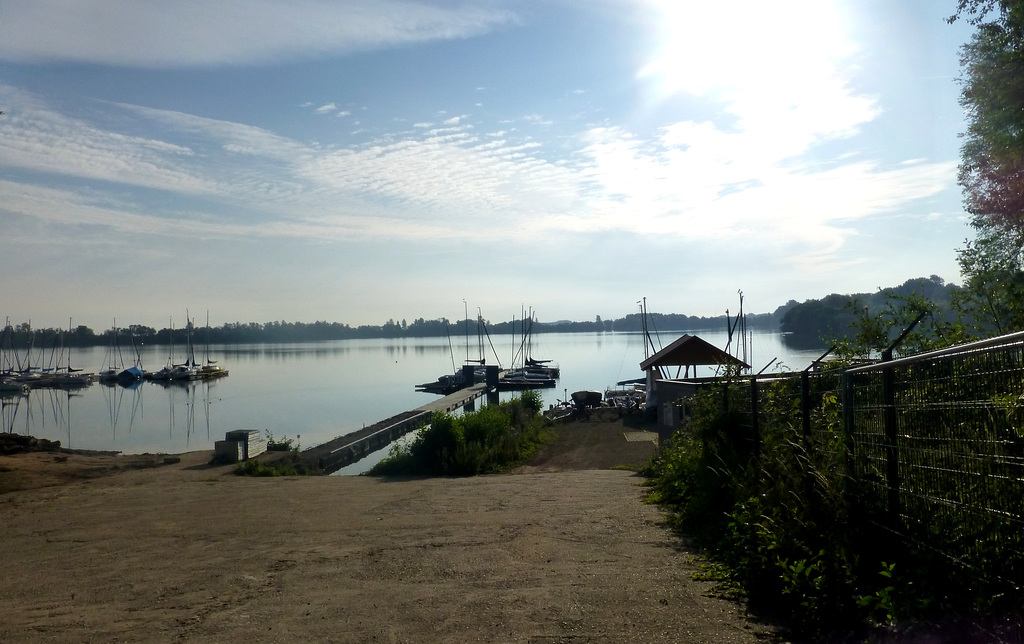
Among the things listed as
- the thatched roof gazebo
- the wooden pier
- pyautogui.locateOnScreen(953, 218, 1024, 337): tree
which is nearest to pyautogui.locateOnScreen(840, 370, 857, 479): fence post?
pyautogui.locateOnScreen(953, 218, 1024, 337): tree

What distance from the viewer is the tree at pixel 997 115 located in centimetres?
1097

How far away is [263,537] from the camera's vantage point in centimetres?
975

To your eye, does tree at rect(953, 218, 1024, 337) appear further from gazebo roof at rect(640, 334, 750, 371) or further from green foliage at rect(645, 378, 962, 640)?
gazebo roof at rect(640, 334, 750, 371)

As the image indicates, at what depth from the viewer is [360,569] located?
7.78 meters

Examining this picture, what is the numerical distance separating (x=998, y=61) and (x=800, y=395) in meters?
6.96

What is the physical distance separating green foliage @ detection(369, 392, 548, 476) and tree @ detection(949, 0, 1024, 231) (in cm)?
1193

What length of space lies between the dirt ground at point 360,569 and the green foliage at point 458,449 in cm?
487

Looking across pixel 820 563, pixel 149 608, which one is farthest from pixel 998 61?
pixel 149 608

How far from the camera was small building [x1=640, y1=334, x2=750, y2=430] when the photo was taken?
15.6 metres

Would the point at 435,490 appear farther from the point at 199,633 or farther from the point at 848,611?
the point at 848,611

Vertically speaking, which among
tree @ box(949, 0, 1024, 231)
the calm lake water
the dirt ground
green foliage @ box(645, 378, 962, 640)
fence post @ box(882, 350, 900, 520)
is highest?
tree @ box(949, 0, 1024, 231)

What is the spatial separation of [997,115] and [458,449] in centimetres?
1319

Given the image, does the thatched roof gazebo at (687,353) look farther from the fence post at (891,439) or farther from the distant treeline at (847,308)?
the fence post at (891,439)

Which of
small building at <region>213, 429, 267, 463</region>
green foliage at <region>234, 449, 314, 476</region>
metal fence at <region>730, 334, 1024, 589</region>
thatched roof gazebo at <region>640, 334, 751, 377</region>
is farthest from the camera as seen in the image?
thatched roof gazebo at <region>640, 334, 751, 377</region>
